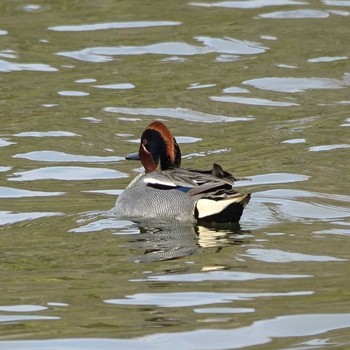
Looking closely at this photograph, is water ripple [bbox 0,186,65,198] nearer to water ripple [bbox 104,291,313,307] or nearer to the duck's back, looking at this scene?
the duck's back

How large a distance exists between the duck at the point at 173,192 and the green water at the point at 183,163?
17 centimetres

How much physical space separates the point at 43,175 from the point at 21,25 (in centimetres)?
646

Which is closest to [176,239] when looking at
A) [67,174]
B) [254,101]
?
[67,174]

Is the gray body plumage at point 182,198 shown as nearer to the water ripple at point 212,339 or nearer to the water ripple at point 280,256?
the water ripple at point 280,256

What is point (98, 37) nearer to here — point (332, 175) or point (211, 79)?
point (211, 79)

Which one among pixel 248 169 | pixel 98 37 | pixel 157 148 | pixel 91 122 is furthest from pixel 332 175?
pixel 98 37

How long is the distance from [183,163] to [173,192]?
2.66 metres

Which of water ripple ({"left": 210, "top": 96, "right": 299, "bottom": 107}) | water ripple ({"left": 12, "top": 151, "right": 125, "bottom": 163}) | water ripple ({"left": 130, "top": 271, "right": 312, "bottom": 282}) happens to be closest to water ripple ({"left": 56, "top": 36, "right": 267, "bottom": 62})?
water ripple ({"left": 210, "top": 96, "right": 299, "bottom": 107})

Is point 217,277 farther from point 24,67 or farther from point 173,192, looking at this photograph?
point 24,67

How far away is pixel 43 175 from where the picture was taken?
43.2ft

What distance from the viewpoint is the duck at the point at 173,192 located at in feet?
35.6

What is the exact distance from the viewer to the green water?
805 centimetres

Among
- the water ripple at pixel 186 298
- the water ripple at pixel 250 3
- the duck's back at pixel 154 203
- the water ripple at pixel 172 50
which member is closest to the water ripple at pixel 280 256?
the water ripple at pixel 186 298

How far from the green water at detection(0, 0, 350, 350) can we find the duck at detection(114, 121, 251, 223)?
0.17m
